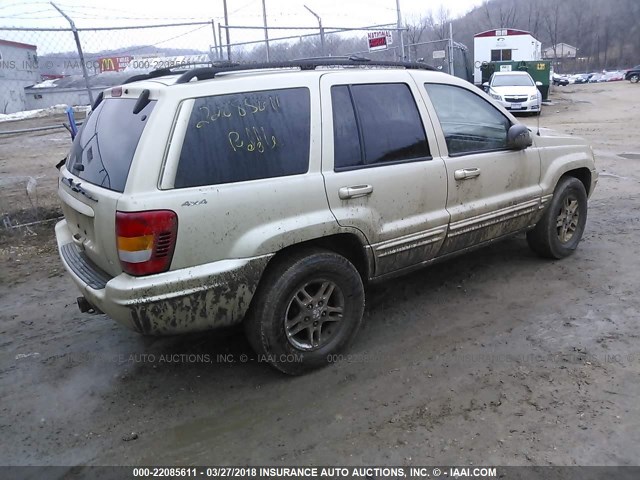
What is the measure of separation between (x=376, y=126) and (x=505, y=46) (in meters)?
32.7

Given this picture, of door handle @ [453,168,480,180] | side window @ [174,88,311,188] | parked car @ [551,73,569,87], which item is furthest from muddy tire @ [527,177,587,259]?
parked car @ [551,73,569,87]

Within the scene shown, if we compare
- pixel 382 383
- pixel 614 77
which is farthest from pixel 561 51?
pixel 382 383

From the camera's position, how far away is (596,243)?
5406 mm

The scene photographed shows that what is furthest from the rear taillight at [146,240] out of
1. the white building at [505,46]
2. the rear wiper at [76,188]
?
the white building at [505,46]

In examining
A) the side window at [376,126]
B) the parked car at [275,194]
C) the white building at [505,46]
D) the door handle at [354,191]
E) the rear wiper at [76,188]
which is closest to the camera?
the parked car at [275,194]

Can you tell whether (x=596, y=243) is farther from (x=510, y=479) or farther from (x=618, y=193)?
(x=510, y=479)

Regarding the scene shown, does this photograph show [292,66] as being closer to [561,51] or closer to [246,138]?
[246,138]

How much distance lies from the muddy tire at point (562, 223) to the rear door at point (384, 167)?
1.47 metres

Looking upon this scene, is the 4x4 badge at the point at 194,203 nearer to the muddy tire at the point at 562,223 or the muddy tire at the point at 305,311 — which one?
the muddy tire at the point at 305,311

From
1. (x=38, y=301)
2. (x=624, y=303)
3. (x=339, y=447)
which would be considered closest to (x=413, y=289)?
(x=624, y=303)

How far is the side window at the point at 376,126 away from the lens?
337 centimetres

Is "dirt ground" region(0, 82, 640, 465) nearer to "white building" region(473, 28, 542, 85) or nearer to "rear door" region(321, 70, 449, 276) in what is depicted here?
"rear door" region(321, 70, 449, 276)

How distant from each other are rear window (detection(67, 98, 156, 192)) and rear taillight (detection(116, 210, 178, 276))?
238mm

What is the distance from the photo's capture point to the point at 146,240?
8.75ft
